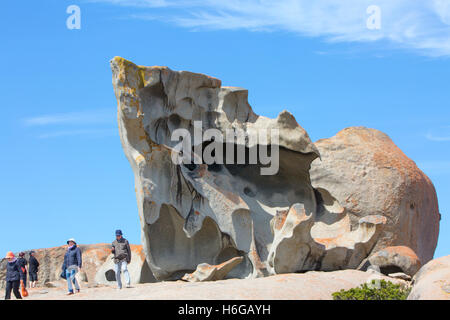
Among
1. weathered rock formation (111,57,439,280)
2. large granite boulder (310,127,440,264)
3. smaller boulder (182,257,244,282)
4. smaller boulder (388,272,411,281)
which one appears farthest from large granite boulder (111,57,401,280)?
smaller boulder (388,272,411,281)

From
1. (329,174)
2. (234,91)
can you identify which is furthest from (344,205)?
(234,91)

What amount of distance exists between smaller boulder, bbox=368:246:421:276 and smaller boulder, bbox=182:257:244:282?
3625 millimetres

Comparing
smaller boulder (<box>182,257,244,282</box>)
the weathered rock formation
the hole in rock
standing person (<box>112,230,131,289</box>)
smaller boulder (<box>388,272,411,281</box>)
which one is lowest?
smaller boulder (<box>388,272,411,281</box>)

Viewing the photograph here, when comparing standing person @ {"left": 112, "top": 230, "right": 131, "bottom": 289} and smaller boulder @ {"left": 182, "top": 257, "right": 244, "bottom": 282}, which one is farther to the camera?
smaller boulder @ {"left": 182, "top": 257, "right": 244, "bottom": 282}

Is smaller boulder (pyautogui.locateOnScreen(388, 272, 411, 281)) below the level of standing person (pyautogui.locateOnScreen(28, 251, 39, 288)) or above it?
below

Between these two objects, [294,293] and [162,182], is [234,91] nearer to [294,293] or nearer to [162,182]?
[162,182]

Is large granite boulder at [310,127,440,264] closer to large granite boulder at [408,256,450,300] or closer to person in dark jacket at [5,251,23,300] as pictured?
large granite boulder at [408,256,450,300]

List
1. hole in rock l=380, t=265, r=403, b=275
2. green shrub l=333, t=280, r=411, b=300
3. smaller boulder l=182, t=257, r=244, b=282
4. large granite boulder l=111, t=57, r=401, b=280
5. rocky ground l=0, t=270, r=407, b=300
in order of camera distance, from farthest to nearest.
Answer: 1. hole in rock l=380, t=265, r=403, b=275
2. large granite boulder l=111, t=57, r=401, b=280
3. smaller boulder l=182, t=257, r=244, b=282
4. green shrub l=333, t=280, r=411, b=300
5. rocky ground l=0, t=270, r=407, b=300

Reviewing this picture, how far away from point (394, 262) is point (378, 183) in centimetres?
279

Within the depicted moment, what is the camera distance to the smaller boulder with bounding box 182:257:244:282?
19.0 metres

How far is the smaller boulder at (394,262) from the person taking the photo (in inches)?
794

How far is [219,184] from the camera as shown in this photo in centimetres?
2117

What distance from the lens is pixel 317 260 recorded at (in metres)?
20.0

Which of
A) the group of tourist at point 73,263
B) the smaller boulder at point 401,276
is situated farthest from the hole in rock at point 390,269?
the group of tourist at point 73,263
